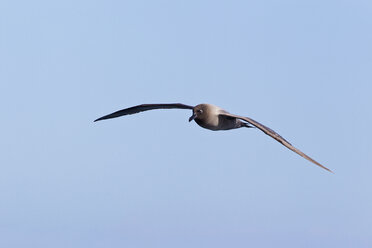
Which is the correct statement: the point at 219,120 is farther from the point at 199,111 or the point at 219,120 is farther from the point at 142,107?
the point at 142,107

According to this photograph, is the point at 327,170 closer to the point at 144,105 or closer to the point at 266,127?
the point at 266,127

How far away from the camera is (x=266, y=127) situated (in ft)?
57.7

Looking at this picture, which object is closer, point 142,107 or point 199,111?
point 199,111

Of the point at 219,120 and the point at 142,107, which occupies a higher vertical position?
the point at 142,107

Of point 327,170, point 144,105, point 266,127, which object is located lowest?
point 327,170

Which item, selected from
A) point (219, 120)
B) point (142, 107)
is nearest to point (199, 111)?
point (219, 120)

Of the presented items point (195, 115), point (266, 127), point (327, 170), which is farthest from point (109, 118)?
point (327, 170)

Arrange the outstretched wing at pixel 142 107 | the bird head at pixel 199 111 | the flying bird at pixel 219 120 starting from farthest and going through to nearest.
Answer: the outstretched wing at pixel 142 107, the bird head at pixel 199 111, the flying bird at pixel 219 120

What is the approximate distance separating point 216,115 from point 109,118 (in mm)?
5937

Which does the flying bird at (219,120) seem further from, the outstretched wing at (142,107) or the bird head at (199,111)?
the outstretched wing at (142,107)

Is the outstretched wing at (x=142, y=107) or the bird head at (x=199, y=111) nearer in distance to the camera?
the bird head at (x=199, y=111)

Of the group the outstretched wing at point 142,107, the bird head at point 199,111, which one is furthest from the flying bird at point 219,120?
the outstretched wing at point 142,107

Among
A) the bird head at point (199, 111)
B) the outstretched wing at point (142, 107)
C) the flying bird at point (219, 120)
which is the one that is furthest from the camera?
the outstretched wing at point (142, 107)

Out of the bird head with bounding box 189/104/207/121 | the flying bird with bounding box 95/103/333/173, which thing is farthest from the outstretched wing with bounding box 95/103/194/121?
the bird head with bounding box 189/104/207/121
